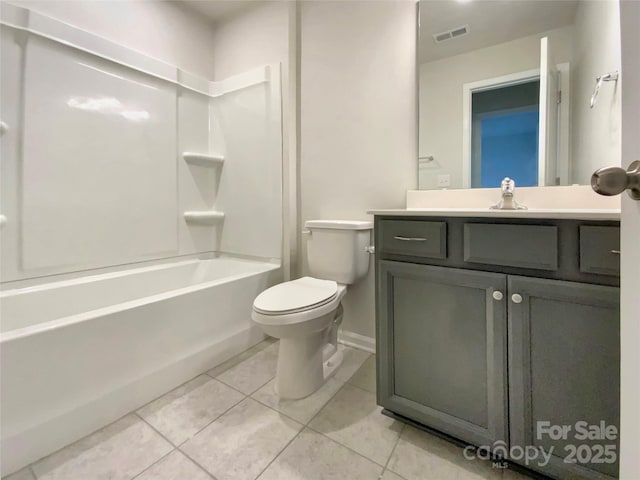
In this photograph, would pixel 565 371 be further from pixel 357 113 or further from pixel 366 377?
pixel 357 113

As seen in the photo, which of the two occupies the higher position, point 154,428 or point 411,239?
point 411,239

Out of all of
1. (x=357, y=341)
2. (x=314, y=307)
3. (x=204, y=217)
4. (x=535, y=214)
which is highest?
(x=204, y=217)

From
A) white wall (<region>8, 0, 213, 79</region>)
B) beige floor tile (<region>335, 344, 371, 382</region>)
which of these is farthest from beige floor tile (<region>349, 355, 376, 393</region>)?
white wall (<region>8, 0, 213, 79</region>)

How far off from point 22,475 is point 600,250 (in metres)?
1.94

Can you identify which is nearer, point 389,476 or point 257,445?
point 389,476

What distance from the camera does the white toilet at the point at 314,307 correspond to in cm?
132

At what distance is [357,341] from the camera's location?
1970 millimetres

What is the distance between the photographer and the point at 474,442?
3.28 ft

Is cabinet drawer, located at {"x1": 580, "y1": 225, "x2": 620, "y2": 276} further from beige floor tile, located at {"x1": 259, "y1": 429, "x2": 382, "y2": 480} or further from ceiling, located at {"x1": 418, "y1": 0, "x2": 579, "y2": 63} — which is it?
ceiling, located at {"x1": 418, "y1": 0, "x2": 579, "y2": 63}

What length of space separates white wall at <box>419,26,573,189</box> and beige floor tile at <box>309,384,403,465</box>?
120 cm

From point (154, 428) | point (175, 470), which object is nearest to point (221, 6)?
point (154, 428)

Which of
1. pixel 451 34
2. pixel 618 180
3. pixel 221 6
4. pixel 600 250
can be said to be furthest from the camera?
pixel 221 6

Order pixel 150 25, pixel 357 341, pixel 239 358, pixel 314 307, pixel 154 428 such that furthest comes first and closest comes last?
pixel 150 25 → pixel 357 341 → pixel 239 358 → pixel 314 307 → pixel 154 428

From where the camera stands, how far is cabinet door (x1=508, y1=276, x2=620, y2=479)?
80 cm
